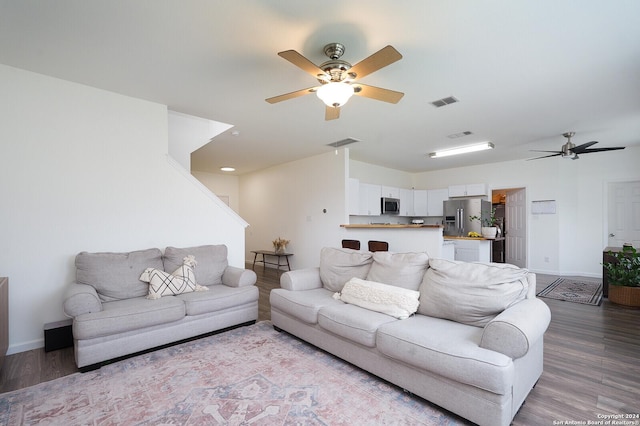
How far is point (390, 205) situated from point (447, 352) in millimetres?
5635

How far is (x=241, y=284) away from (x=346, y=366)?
60.3 inches

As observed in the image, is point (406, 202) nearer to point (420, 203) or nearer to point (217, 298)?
point (420, 203)

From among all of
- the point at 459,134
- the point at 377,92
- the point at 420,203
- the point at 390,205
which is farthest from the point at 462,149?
the point at 377,92

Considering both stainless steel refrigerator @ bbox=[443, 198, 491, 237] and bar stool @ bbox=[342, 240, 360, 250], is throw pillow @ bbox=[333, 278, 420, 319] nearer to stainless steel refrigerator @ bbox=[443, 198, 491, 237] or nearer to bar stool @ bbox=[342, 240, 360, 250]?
bar stool @ bbox=[342, 240, 360, 250]

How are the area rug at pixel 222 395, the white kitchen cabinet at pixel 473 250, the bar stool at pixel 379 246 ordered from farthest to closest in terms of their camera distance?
the white kitchen cabinet at pixel 473 250 → the bar stool at pixel 379 246 → the area rug at pixel 222 395

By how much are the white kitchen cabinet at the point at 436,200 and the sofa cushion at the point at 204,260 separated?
589 cm

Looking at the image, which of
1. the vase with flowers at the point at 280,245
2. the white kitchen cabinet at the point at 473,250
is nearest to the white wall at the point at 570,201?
the white kitchen cabinet at the point at 473,250

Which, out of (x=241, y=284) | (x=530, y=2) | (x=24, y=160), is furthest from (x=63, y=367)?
(x=530, y=2)

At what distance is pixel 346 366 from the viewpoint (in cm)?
250

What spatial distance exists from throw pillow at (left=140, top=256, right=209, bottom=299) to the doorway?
6.73m

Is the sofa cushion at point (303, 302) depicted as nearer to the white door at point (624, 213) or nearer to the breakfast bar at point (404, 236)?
the breakfast bar at point (404, 236)

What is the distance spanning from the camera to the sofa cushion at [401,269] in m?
2.66

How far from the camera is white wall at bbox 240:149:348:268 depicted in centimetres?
599

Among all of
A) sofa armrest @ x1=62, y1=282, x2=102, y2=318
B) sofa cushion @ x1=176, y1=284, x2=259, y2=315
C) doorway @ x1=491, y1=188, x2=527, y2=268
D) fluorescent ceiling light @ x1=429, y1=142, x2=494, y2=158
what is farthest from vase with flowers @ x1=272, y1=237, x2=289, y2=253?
doorway @ x1=491, y1=188, x2=527, y2=268
